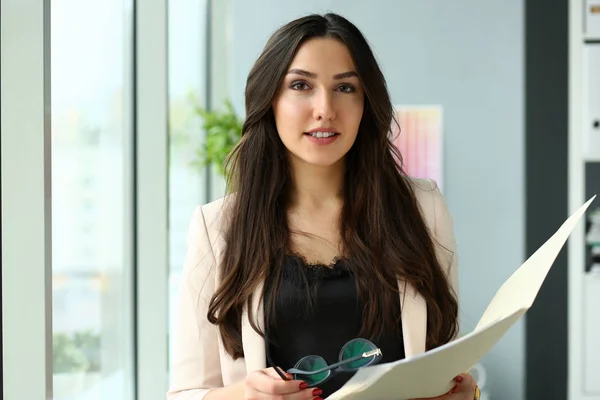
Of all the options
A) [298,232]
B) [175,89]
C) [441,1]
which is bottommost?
[298,232]

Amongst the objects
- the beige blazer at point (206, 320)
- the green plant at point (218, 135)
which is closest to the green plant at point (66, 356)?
the beige blazer at point (206, 320)

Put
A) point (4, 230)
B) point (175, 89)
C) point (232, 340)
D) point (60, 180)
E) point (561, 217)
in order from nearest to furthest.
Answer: point (232, 340), point (4, 230), point (60, 180), point (175, 89), point (561, 217)

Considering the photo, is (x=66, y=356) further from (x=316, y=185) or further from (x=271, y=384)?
(x=271, y=384)

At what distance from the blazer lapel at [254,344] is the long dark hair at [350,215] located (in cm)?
1

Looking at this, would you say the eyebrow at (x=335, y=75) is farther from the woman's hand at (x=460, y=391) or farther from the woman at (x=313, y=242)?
the woman's hand at (x=460, y=391)

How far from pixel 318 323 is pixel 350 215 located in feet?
0.82

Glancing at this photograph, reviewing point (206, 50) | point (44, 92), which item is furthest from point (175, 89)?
point (44, 92)

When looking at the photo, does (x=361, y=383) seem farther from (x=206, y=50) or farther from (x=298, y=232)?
(x=206, y=50)

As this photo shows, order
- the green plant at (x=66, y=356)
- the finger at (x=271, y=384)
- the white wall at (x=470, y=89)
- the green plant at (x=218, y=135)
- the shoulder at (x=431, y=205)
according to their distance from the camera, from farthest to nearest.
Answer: the white wall at (x=470, y=89) → the green plant at (x=218, y=135) → the green plant at (x=66, y=356) → the shoulder at (x=431, y=205) → the finger at (x=271, y=384)

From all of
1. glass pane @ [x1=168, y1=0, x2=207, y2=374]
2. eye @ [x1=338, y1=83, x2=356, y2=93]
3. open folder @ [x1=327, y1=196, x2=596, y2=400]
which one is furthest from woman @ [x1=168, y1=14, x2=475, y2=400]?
glass pane @ [x1=168, y1=0, x2=207, y2=374]

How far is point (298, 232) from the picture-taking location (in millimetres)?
1704

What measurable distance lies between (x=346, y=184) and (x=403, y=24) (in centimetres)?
308

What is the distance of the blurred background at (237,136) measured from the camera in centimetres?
→ 253

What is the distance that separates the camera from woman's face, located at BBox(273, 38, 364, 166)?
1553 millimetres
